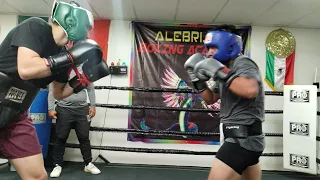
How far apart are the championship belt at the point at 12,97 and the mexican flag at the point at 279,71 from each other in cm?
323

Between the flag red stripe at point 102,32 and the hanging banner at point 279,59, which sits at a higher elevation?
the flag red stripe at point 102,32

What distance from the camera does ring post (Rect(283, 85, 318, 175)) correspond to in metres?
3.13

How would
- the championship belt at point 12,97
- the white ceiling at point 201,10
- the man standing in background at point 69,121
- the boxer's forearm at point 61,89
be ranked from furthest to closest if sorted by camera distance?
1. the man standing in background at point 69,121
2. the white ceiling at point 201,10
3. the boxer's forearm at point 61,89
4. the championship belt at point 12,97

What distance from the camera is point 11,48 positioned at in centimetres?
135

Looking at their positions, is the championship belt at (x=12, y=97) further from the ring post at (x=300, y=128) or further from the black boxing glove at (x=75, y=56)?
the ring post at (x=300, y=128)

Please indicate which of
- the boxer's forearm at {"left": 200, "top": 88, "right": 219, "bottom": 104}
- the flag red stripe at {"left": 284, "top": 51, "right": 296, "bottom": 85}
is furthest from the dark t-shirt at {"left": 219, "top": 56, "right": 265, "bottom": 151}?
the flag red stripe at {"left": 284, "top": 51, "right": 296, "bottom": 85}

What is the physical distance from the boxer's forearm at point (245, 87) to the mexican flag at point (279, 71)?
8.71ft

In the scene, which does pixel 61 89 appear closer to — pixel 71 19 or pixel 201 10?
pixel 71 19

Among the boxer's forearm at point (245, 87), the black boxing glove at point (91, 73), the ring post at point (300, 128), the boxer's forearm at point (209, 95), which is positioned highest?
the black boxing glove at point (91, 73)

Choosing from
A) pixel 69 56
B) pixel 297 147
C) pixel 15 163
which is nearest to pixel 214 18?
pixel 297 147

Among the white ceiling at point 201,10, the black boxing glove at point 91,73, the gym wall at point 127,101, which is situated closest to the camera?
the black boxing glove at point 91,73

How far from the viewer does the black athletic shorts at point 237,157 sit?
1421 mm

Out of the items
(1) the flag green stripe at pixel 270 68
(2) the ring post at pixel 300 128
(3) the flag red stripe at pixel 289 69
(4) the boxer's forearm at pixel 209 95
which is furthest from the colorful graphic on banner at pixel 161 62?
(4) the boxer's forearm at pixel 209 95

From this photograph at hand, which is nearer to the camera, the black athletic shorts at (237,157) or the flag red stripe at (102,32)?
the black athletic shorts at (237,157)
